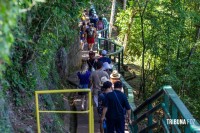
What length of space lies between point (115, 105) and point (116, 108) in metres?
0.07

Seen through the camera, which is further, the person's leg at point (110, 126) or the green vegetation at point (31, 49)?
the person's leg at point (110, 126)

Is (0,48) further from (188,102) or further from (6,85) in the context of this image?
(188,102)

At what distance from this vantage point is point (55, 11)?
7316 millimetres

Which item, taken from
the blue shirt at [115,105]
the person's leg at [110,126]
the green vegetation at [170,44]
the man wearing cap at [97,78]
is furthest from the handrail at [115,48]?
the blue shirt at [115,105]

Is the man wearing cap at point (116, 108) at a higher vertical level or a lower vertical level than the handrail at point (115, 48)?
higher

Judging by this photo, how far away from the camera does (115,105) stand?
7.72m

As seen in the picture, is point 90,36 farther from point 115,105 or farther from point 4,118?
point 4,118

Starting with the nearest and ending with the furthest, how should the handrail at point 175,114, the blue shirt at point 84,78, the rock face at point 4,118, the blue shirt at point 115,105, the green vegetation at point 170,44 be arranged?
the handrail at point 175,114 < the rock face at point 4,118 < the blue shirt at point 115,105 < the blue shirt at point 84,78 < the green vegetation at point 170,44

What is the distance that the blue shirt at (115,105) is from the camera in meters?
7.68

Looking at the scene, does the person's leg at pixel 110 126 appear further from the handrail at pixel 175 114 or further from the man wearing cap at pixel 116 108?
the handrail at pixel 175 114

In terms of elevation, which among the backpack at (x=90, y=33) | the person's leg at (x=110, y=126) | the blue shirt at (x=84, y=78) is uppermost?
the backpack at (x=90, y=33)

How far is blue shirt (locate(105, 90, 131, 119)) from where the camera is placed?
7.68m

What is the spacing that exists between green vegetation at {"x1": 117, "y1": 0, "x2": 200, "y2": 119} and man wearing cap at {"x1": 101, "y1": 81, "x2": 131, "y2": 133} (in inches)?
272

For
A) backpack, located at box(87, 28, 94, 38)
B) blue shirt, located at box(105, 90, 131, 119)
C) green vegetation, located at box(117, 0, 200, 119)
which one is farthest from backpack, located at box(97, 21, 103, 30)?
blue shirt, located at box(105, 90, 131, 119)
